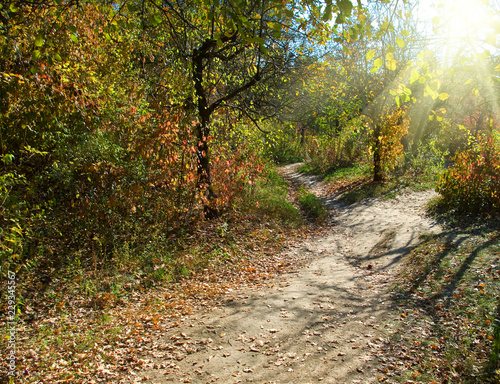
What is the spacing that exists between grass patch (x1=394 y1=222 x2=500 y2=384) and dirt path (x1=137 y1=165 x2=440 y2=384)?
331 mm

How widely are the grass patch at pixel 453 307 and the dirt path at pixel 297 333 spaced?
0.33 meters

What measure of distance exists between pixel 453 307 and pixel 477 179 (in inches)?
182

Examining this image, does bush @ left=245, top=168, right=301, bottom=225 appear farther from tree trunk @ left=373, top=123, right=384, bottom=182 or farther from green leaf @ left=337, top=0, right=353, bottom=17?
green leaf @ left=337, top=0, right=353, bottom=17

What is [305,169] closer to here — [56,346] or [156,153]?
[156,153]

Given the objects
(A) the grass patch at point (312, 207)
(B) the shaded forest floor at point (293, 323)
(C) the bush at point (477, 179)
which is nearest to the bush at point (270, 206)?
(A) the grass patch at point (312, 207)

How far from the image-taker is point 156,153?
636 centimetres

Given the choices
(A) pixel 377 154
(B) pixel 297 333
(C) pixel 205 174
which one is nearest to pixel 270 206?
(C) pixel 205 174

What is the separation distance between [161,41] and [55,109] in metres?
3.88

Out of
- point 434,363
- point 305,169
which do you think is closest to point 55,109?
point 434,363

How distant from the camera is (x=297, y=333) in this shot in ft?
14.4

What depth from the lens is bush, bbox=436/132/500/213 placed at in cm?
740

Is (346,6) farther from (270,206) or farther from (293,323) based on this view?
(270,206)

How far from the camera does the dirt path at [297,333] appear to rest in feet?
12.0

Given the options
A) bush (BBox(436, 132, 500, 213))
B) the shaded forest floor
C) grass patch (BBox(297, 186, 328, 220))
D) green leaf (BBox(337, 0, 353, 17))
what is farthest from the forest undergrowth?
green leaf (BBox(337, 0, 353, 17))
